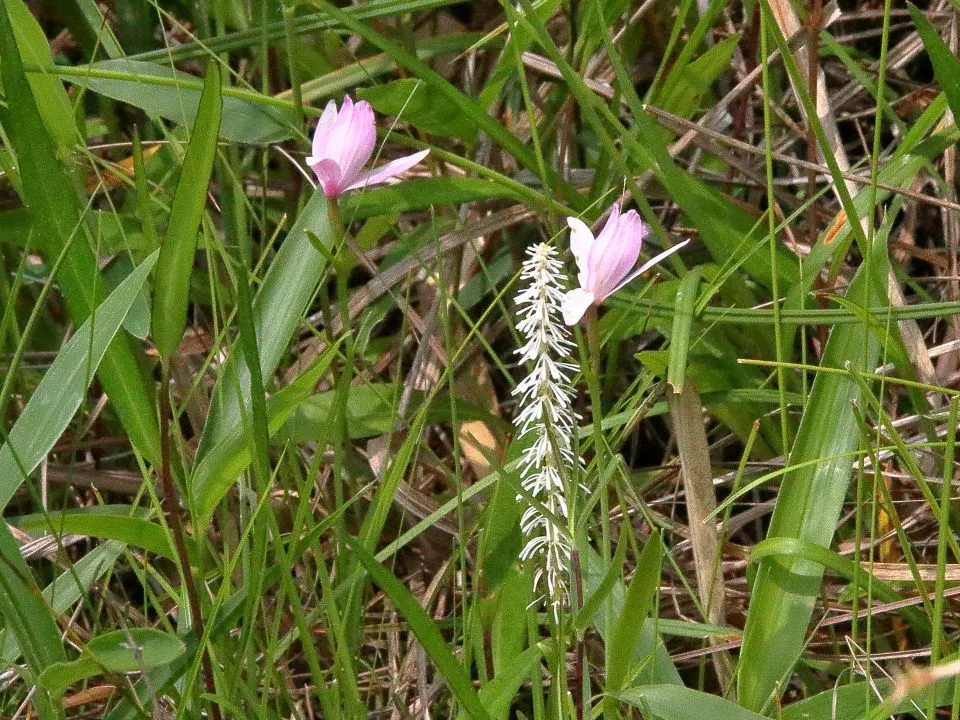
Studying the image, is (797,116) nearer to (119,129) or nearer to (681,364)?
(681,364)

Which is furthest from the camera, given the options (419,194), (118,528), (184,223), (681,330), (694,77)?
(694,77)

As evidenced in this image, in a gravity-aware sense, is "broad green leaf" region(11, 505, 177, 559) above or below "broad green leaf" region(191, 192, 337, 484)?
below

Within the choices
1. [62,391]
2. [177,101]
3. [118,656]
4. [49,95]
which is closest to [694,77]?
[177,101]

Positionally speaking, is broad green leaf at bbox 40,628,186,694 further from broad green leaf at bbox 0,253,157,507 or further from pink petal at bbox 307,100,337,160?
pink petal at bbox 307,100,337,160

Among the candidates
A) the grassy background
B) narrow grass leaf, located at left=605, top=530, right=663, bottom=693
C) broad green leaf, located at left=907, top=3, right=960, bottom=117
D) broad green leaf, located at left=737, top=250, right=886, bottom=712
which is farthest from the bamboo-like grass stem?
broad green leaf, located at left=907, top=3, right=960, bottom=117

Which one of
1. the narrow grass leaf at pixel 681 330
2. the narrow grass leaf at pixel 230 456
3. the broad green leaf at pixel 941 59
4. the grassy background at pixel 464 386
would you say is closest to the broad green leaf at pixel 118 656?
the grassy background at pixel 464 386

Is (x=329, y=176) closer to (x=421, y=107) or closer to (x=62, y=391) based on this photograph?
(x=62, y=391)
